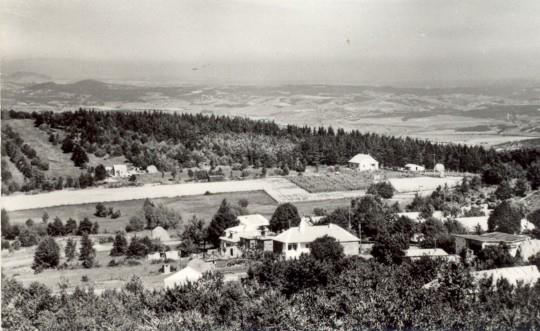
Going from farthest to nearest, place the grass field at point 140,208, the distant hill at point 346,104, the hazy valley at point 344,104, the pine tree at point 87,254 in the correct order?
the distant hill at point 346,104 → the hazy valley at point 344,104 → the grass field at point 140,208 → the pine tree at point 87,254

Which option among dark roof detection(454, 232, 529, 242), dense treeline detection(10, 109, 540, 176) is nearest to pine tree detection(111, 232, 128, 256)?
dark roof detection(454, 232, 529, 242)

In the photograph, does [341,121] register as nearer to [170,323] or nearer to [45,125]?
[45,125]

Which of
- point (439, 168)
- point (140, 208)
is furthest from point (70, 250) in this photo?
point (439, 168)

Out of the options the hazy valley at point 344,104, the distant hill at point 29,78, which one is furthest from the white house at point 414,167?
the distant hill at point 29,78

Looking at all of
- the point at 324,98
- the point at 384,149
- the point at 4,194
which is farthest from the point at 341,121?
the point at 4,194

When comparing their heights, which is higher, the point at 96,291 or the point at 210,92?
the point at 210,92

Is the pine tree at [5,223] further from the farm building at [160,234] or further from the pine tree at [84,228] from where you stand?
the farm building at [160,234]
